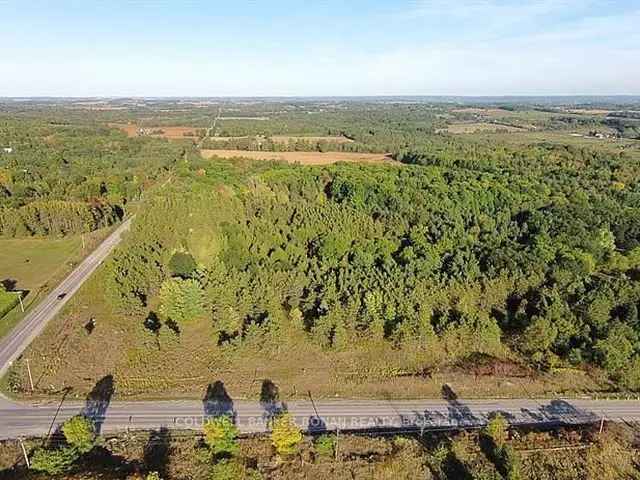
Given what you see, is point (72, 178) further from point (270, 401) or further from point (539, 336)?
point (539, 336)

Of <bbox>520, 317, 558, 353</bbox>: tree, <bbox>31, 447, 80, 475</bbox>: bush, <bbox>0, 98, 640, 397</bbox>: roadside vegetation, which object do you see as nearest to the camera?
<bbox>31, 447, 80, 475</bbox>: bush

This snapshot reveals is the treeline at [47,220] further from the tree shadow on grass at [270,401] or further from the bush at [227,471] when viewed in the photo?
the bush at [227,471]

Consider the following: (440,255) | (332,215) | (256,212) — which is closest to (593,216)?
(440,255)

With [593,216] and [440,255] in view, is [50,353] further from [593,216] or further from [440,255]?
[593,216]

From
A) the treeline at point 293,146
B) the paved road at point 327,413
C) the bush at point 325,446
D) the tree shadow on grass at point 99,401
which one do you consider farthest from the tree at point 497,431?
the treeline at point 293,146

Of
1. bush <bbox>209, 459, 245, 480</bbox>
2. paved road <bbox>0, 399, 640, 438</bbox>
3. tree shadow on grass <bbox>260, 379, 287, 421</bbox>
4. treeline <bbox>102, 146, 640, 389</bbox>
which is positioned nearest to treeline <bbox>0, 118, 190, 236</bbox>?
treeline <bbox>102, 146, 640, 389</bbox>

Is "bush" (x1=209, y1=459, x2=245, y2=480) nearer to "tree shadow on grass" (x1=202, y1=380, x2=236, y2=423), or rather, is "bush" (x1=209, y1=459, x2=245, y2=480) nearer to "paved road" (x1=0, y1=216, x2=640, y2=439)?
"paved road" (x1=0, y1=216, x2=640, y2=439)
